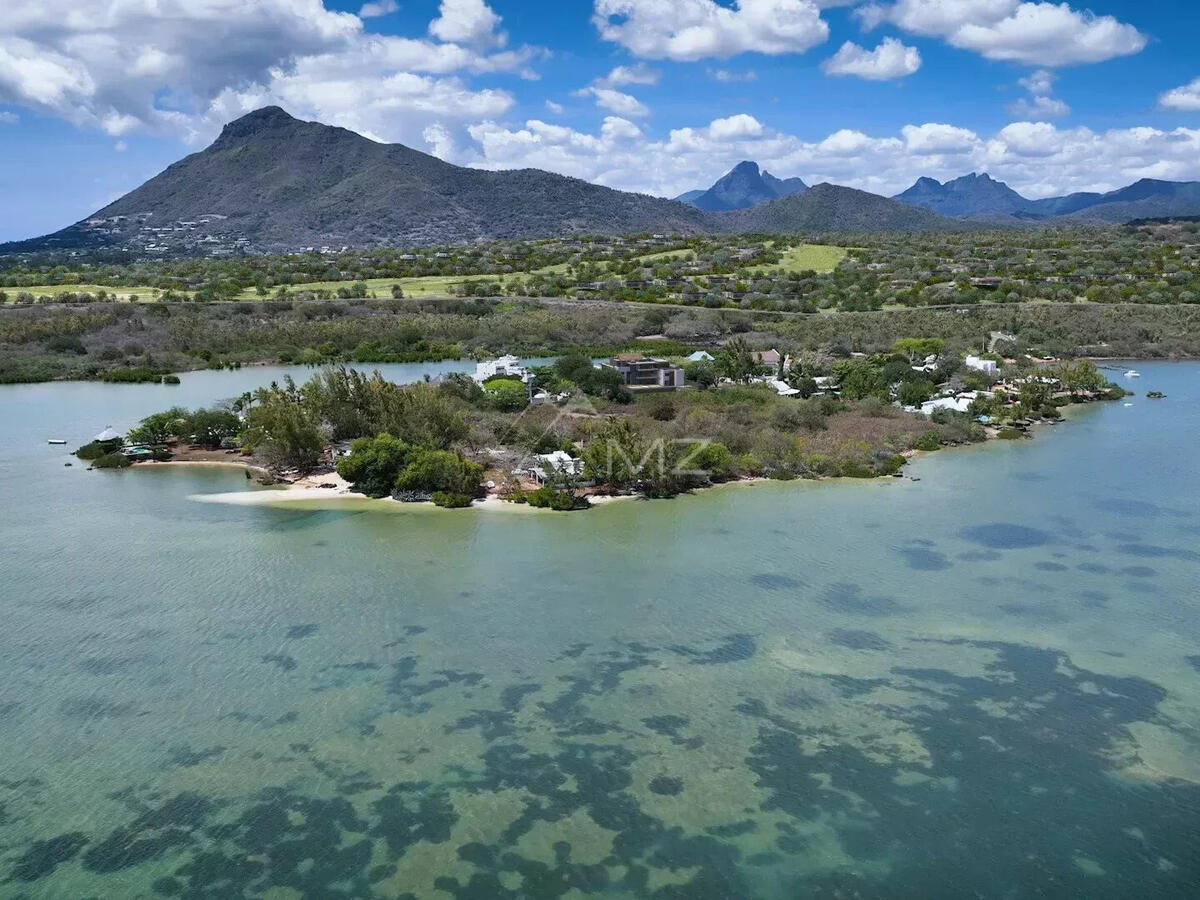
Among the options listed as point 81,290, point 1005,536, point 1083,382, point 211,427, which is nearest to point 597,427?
point 1005,536

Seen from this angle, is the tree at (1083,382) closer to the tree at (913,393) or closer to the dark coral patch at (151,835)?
the tree at (913,393)

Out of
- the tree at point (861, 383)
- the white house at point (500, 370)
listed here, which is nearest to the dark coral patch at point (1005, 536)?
the tree at point (861, 383)

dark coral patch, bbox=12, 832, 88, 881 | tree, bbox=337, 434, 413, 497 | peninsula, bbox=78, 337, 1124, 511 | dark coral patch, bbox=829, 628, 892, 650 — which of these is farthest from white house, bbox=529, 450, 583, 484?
dark coral patch, bbox=12, 832, 88, 881

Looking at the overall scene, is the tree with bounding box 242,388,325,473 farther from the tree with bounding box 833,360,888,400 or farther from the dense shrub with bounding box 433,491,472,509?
the tree with bounding box 833,360,888,400

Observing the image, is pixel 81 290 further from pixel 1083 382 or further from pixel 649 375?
pixel 1083 382

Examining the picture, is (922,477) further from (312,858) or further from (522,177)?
(522,177)

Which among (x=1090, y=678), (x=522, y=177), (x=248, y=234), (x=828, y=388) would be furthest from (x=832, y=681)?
(x=522, y=177)
